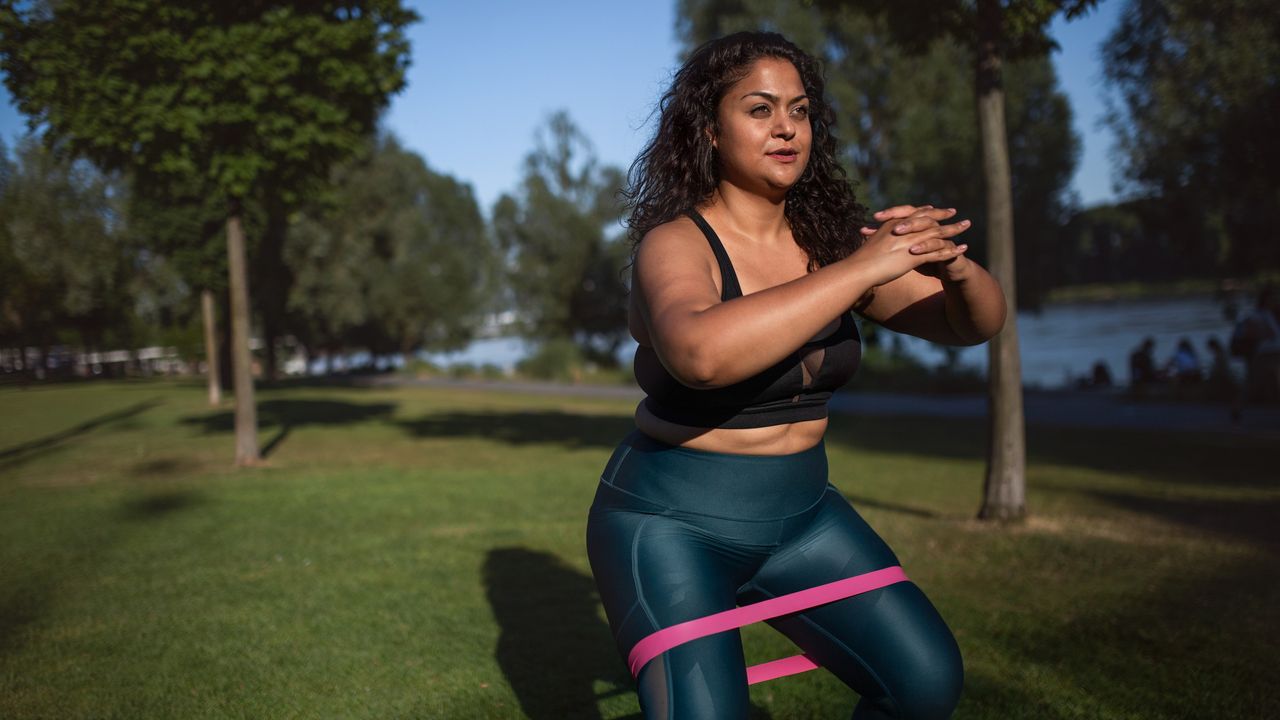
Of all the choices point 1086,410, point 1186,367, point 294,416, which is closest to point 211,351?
point 294,416

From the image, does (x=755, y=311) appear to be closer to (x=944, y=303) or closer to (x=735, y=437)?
(x=735, y=437)

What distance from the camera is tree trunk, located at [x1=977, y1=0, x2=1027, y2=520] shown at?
8148 millimetres

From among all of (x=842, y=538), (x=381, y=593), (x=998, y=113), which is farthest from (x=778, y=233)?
(x=998, y=113)

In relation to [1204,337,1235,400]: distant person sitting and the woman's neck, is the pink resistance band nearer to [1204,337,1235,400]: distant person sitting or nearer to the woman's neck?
the woman's neck

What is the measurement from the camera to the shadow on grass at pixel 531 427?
17.0 metres

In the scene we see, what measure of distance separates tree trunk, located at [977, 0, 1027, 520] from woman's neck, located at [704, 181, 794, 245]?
6049 mm

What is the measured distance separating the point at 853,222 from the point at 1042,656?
327 centimetres

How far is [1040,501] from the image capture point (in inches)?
378

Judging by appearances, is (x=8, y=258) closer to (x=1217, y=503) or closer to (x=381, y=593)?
(x=381, y=593)

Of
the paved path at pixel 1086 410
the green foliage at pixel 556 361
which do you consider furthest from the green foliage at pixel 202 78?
the green foliage at pixel 556 361

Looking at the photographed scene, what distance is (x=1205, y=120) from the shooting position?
56.9 feet

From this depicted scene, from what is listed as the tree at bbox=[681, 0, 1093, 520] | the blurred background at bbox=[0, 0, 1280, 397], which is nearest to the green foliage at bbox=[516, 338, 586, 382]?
the blurred background at bbox=[0, 0, 1280, 397]

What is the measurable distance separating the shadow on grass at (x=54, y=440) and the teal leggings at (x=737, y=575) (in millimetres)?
14219

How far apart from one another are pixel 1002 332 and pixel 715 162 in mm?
6266
